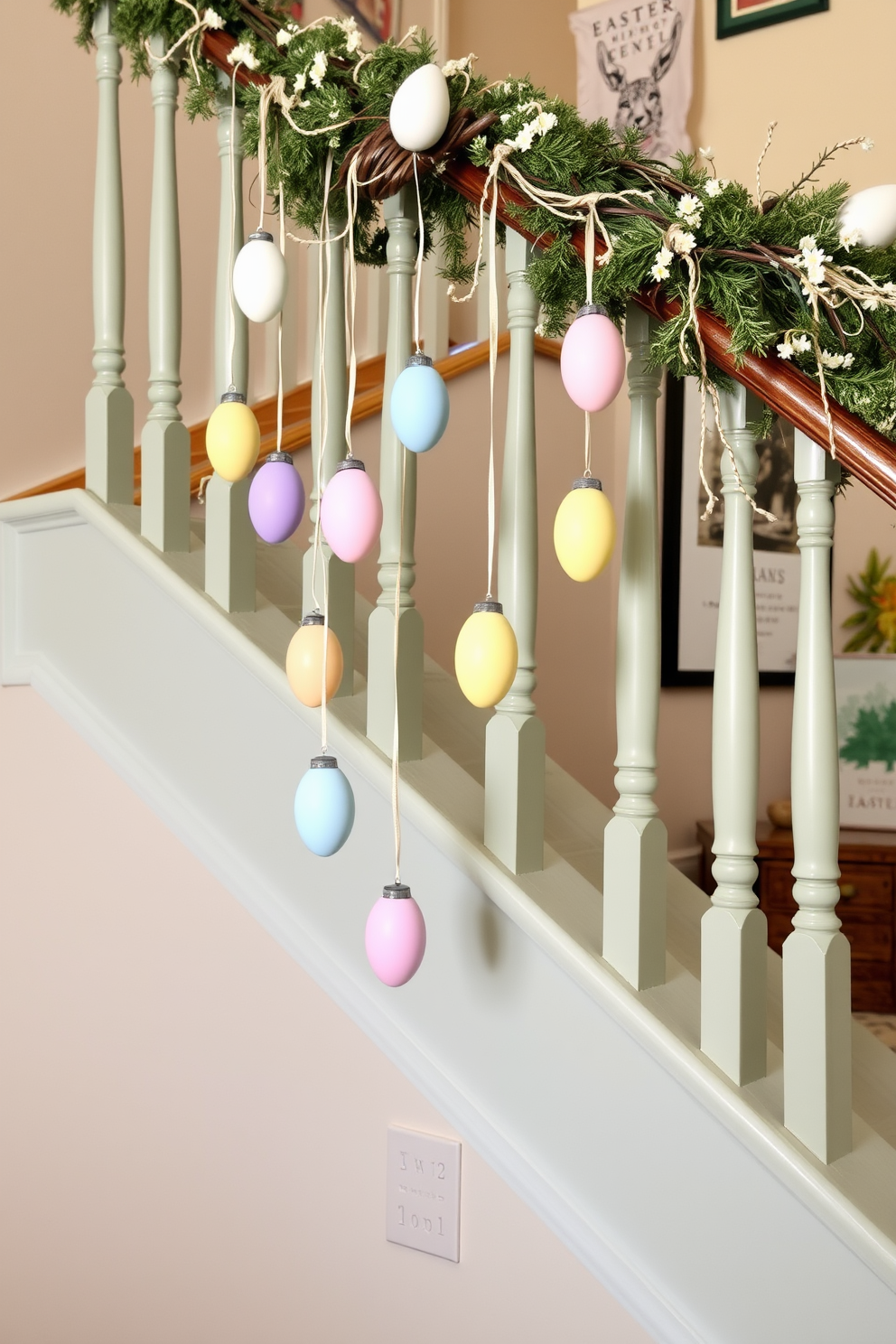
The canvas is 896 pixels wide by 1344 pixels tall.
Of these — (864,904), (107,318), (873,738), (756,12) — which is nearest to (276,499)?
(107,318)

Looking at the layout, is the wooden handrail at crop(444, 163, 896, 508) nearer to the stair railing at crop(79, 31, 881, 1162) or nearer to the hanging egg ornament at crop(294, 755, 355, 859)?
the stair railing at crop(79, 31, 881, 1162)

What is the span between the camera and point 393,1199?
1131 mm

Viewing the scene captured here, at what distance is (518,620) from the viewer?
41.4 inches

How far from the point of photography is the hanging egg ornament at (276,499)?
0.95 m

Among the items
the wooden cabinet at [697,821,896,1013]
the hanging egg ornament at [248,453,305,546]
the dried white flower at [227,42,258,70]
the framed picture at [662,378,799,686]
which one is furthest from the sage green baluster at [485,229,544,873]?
the framed picture at [662,378,799,686]

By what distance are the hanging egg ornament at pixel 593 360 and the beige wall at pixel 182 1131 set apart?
68 cm

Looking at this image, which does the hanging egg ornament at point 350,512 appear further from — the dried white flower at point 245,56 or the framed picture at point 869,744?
the framed picture at point 869,744

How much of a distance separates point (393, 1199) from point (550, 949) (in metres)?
0.33

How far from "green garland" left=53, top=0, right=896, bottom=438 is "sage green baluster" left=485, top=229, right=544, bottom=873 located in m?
0.04

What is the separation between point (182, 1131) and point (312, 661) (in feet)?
2.14

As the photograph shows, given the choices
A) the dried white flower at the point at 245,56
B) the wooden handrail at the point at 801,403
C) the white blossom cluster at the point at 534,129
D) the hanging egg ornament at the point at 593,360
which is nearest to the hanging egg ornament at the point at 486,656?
the hanging egg ornament at the point at 593,360

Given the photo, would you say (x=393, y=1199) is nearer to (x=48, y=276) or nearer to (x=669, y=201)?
(x=669, y=201)

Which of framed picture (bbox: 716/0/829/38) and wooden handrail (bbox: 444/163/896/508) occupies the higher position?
framed picture (bbox: 716/0/829/38)

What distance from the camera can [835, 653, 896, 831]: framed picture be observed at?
263 cm
